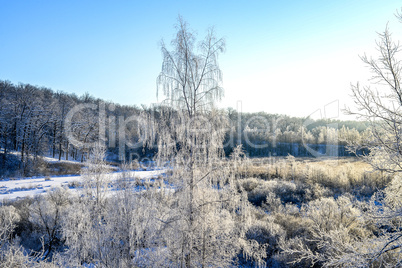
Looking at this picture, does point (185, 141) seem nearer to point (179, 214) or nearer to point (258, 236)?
point (179, 214)

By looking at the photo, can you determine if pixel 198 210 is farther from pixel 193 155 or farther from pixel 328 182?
pixel 328 182

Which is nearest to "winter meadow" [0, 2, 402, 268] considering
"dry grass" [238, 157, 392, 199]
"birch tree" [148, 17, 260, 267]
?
"birch tree" [148, 17, 260, 267]

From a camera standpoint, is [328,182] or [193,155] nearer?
[193,155]

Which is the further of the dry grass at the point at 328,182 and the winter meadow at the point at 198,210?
the dry grass at the point at 328,182

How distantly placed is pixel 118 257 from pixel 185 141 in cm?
464

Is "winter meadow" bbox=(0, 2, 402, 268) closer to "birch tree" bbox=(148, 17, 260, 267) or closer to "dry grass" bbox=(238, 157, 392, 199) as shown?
"birch tree" bbox=(148, 17, 260, 267)

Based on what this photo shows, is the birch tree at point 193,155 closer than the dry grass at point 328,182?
Yes

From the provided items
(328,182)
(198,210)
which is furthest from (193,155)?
(328,182)

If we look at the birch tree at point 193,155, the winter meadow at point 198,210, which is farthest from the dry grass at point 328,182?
the birch tree at point 193,155

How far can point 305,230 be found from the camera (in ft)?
35.1

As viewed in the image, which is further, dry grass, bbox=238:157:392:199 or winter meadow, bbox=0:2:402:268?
dry grass, bbox=238:157:392:199

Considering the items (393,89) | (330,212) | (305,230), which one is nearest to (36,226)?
(305,230)

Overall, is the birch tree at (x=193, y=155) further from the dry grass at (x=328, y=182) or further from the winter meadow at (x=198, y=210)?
the dry grass at (x=328, y=182)

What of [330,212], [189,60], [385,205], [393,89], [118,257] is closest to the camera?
[393,89]
